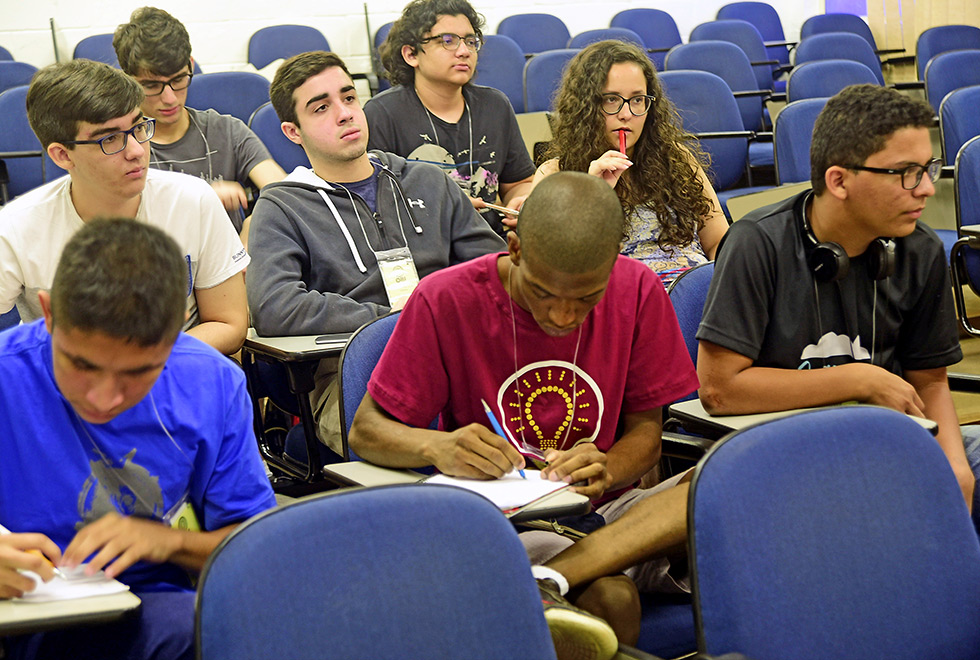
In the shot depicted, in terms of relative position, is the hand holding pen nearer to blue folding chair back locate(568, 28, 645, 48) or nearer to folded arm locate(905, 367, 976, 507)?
folded arm locate(905, 367, 976, 507)

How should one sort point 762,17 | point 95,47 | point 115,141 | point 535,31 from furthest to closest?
point 762,17 < point 535,31 < point 95,47 < point 115,141

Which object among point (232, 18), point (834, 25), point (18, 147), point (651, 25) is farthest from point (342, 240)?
point (834, 25)

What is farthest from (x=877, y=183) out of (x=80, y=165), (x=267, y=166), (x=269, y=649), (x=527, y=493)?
(x=267, y=166)

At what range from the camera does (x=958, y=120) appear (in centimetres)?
371

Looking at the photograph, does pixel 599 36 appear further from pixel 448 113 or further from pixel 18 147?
pixel 18 147

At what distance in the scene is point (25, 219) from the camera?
6.36ft

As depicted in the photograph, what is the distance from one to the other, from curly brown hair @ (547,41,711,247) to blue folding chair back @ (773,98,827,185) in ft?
3.58

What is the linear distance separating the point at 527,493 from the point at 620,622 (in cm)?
22

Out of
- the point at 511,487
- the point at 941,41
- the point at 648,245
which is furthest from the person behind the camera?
the point at 941,41

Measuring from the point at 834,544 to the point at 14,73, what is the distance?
4.58 meters

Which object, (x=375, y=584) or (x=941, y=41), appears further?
(x=941, y=41)

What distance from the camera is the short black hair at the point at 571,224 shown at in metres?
1.39

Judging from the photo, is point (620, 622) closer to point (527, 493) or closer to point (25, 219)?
point (527, 493)

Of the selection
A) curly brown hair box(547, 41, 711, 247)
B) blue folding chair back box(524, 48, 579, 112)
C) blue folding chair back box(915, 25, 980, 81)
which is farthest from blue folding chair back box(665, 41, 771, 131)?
curly brown hair box(547, 41, 711, 247)
